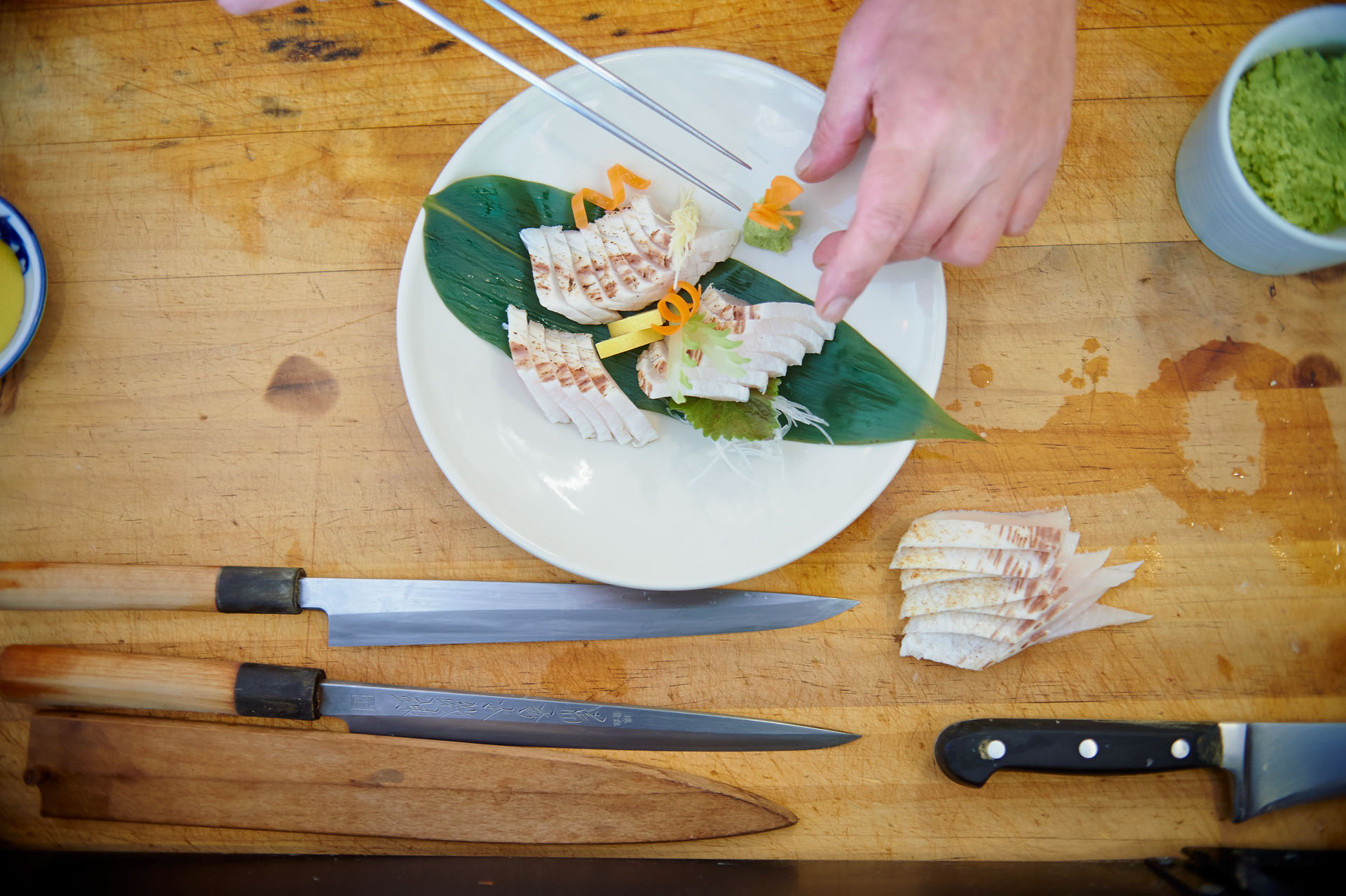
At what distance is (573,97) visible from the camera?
7.20 feet

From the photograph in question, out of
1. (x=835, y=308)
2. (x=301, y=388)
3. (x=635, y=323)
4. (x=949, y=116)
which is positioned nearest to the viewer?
(x=949, y=116)

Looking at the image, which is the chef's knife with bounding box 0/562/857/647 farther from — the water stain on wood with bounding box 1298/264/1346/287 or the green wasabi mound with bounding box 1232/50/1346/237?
the water stain on wood with bounding box 1298/264/1346/287

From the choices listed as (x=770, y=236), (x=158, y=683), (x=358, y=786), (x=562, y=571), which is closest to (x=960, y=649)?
(x=562, y=571)

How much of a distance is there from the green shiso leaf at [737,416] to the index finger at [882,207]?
45 cm

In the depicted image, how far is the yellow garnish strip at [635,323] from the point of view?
7.23ft

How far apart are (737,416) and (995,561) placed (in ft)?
2.65

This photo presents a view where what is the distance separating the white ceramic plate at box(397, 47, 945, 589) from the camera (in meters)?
2.13

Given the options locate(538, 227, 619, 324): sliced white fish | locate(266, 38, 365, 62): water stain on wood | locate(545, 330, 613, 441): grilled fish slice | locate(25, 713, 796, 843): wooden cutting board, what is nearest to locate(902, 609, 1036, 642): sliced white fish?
locate(25, 713, 796, 843): wooden cutting board

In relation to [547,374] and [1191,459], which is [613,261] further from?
[1191,459]

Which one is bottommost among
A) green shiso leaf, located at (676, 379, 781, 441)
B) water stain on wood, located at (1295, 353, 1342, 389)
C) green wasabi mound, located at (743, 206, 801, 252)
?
green shiso leaf, located at (676, 379, 781, 441)

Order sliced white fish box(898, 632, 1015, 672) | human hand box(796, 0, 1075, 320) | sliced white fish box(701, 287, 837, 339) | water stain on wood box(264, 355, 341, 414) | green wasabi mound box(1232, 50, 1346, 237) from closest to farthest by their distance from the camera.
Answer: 1. human hand box(796, 0, 1075, 320)
2. green wasabi mound box(1232, 50, 1346, 237)
3. sliced white fish box(701, 287, 837, 339)
4. sliced white fish box(898, 632, 1015, 672)
5. water stain on wood box(264, 355, 341, 414)

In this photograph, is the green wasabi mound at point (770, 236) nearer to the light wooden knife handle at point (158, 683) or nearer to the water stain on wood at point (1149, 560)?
the water stain on wood at point (1149, 560)

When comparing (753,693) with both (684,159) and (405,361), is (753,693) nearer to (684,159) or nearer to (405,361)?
(405,361)

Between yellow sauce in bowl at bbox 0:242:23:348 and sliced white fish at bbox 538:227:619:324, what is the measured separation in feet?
5.15
